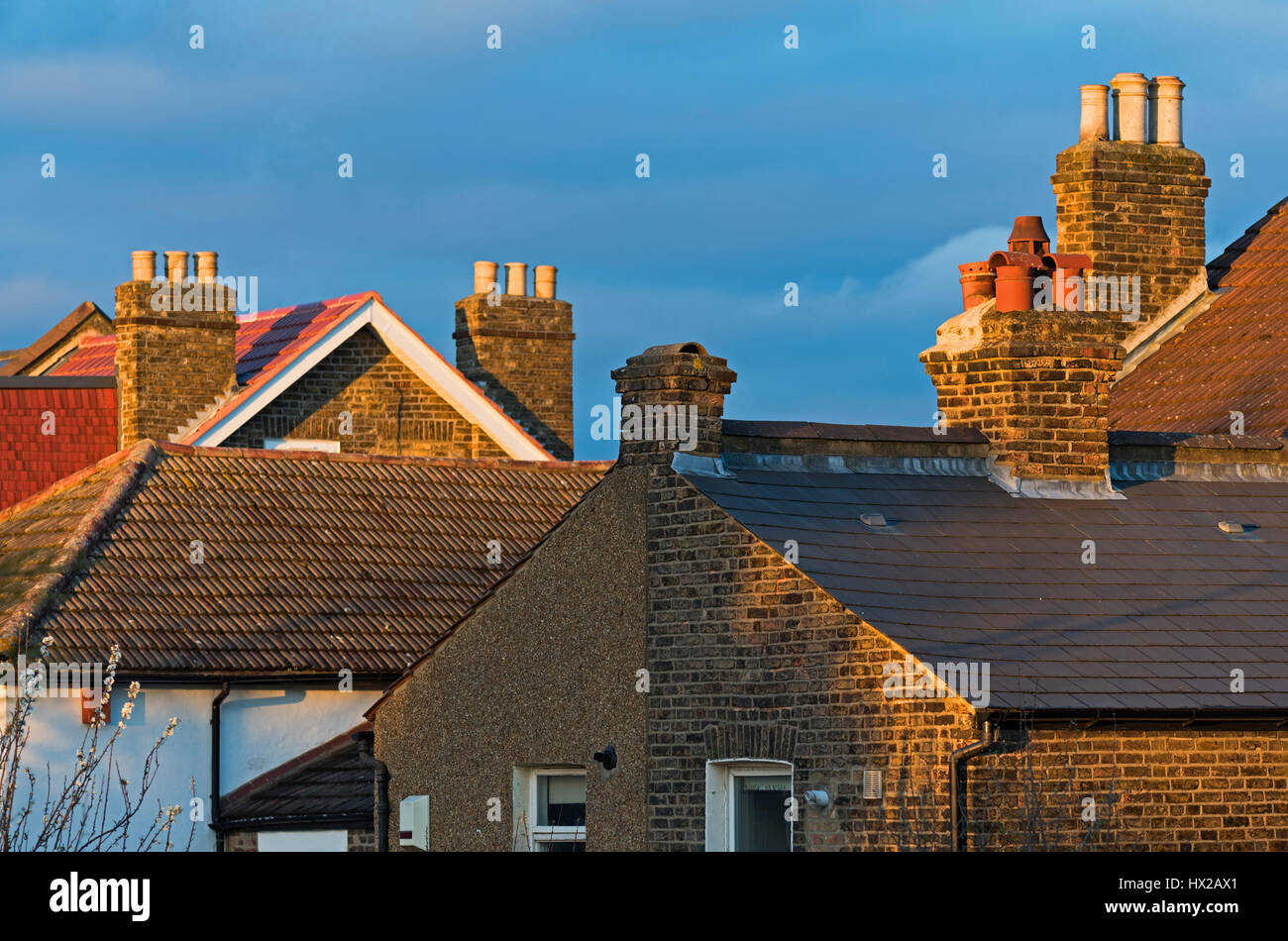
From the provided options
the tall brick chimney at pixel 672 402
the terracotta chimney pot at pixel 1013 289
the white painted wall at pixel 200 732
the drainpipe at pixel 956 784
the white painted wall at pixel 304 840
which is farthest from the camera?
the white painted wall at pixel 200 732

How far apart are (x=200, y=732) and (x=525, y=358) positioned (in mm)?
12532

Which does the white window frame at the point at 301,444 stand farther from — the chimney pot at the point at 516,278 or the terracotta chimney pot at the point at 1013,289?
the terracotta chimney pot at the point at 1013,289

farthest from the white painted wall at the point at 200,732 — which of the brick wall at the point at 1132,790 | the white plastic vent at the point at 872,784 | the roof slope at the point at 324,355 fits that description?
the brick wall at the point at 1132,790

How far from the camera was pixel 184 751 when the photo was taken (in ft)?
71.2

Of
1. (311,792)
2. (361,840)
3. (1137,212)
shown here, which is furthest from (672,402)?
(1137,212)

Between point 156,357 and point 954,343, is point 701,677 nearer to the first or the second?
point 954,343

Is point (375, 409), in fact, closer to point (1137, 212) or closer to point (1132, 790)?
point (1137, 212)

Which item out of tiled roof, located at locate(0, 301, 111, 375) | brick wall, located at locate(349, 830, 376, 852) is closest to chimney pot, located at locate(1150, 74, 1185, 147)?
brick wall, located at locate(349, 830, 376, 852)

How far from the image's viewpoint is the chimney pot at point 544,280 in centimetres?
3331

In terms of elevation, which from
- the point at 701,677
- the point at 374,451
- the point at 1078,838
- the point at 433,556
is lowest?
the point at 1078,838

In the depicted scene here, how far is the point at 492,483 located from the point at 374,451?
3915 mm

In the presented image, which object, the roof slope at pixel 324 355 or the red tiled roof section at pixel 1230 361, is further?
the roof slope at pixel 324 355

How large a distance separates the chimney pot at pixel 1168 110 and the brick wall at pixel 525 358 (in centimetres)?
1071
